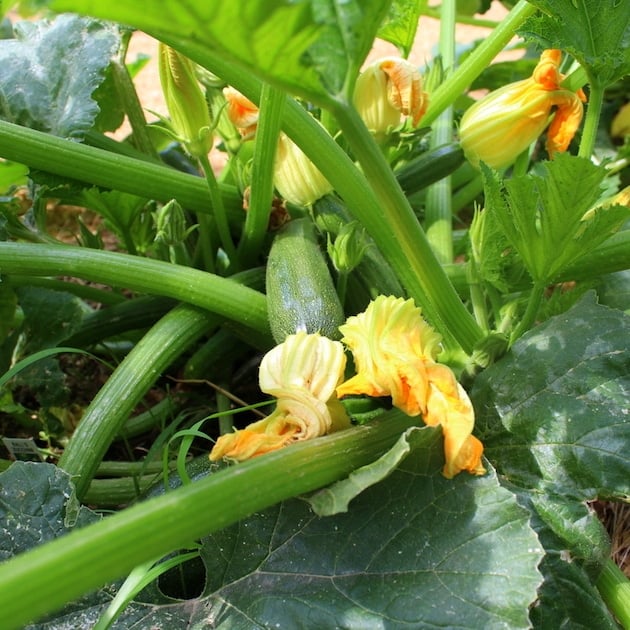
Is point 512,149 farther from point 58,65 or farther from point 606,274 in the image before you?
point 58,65

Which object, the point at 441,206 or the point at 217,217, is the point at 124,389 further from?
the point at 441,206

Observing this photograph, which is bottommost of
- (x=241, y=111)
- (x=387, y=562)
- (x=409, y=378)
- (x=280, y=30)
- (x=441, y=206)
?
(x=387, y=562)

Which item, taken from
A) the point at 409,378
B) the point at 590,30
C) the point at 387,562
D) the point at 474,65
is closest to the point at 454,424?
the point at 409,378

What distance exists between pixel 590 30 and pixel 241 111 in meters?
0.66

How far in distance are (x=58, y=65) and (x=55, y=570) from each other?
3.89 ft

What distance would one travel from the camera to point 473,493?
990mm

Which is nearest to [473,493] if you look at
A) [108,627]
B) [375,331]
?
[375,331]

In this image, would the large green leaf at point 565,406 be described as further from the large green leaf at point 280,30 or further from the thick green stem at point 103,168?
the thick green stem at point 103,168

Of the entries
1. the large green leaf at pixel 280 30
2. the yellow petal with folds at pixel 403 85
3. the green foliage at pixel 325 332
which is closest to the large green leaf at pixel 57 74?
the green foliage at pixel 325 332

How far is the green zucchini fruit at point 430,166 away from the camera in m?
1.58

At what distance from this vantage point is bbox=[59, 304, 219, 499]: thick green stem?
3.91 feet

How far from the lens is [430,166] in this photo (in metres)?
1.59

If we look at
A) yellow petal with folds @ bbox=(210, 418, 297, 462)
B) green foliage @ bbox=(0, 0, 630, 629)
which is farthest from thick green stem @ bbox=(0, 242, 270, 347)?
yellow petal with folds @ bbox=(210, 418, 297, 462)

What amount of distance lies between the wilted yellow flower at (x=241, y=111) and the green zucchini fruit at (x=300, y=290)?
0.75 feet
